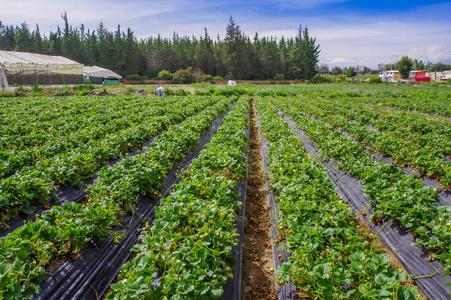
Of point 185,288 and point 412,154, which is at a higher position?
point 412,154

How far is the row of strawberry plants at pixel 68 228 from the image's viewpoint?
2455mm

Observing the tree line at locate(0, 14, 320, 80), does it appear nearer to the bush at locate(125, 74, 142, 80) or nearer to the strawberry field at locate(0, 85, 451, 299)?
the bush at locate(125, 74, 142, 80)

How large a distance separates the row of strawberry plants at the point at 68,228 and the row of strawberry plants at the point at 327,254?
7.69 feet

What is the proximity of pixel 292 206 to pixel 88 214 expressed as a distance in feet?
8.92

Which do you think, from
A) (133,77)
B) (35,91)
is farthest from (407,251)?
(133,77)

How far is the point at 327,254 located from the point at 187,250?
5.18 feet

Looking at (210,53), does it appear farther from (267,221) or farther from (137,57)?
(267,221)

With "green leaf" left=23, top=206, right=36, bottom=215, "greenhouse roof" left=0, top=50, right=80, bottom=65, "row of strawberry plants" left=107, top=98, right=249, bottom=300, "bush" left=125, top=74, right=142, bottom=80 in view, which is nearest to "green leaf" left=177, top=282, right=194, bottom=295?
"row of strawberry plants" left=107, top=98, right=249, bottom=300

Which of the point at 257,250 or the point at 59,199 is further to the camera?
the point at 59,199

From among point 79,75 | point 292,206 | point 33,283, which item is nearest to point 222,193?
point 292,206

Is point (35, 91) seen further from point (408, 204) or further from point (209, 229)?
point (408, 204)

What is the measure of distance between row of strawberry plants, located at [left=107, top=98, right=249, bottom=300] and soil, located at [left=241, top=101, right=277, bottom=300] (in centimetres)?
74

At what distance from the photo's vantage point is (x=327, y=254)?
2.86m

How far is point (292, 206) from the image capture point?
358 centimetres
